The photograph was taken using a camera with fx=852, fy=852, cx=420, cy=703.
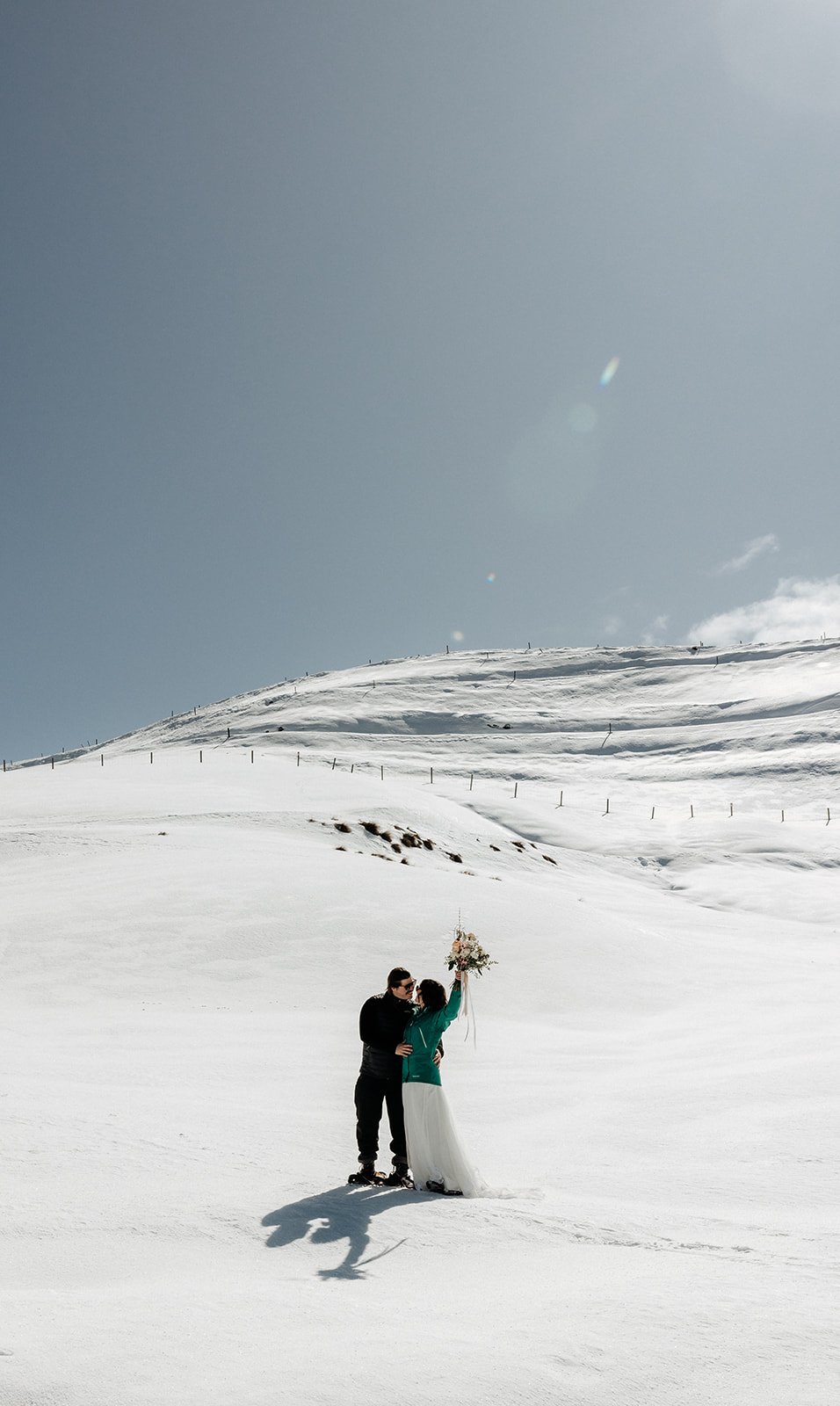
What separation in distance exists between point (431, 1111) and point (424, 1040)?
23.5 inches

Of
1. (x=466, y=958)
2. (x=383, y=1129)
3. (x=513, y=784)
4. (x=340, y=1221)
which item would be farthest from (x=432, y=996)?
(x=513, y=784)

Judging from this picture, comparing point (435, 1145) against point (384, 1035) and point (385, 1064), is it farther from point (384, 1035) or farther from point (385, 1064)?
point (384, 1035)

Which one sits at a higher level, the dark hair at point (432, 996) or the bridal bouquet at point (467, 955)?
the bridal bouquet at point (467, 955)

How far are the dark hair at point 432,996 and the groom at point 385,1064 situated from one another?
0.20m

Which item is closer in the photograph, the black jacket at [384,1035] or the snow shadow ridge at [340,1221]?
the snow shadow ridge at [340,1221]

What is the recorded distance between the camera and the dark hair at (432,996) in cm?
805

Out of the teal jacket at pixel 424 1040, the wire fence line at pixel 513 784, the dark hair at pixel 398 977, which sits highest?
the wire fence line at pixel 513 784

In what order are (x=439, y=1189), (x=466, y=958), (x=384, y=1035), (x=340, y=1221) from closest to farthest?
(x=340, y=1221) < (x=439, y=1189) < (x=384, y=1035) < (x=466, y=958)

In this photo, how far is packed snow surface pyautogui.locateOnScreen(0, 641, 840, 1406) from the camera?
4.42 metres

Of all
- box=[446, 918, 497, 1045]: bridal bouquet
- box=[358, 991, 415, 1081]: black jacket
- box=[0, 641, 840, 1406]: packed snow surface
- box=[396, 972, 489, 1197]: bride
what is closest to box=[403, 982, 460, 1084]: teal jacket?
box=[396, 972, 489, 1197]: bride

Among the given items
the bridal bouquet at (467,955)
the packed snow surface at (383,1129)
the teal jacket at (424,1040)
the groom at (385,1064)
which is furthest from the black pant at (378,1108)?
the bridal bouquet at (467,955)

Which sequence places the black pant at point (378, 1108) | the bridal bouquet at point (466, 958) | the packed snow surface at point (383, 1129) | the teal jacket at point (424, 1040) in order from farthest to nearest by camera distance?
the bridal bouquet at point (466, 958) < the black pant at point (378, 1108) < the teal jacket at point (424, 1040) < the packed snow surface at point (383, 1129)

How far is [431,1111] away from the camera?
775 cm

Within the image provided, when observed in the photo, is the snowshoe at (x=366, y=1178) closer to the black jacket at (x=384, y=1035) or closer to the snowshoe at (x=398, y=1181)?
the snowshoe at (x=398, y=1181)
